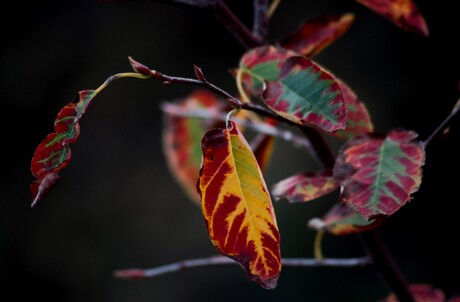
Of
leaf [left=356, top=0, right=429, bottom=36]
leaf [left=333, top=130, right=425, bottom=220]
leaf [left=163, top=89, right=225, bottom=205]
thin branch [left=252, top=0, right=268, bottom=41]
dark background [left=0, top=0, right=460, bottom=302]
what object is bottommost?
dark background [left=0, top=0, right=460, bottom=302]

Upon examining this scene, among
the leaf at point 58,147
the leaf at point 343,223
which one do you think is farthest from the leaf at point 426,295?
the leaf at point 58,147

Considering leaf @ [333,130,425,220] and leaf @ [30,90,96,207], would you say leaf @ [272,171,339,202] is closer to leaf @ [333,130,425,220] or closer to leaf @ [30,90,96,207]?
leaf @ [333,130,425,220]

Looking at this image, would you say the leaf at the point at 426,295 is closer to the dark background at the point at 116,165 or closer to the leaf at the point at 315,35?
the leaf at the point at 315,35

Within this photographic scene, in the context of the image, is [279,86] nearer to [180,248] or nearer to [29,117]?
[180,248]

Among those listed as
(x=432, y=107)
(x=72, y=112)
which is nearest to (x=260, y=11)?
(x=72, y=112)

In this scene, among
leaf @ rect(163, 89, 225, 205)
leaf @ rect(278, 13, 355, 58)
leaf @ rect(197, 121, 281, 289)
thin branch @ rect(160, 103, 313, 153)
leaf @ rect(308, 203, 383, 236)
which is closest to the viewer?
leaf @ rect(197, 121, 281, 289)

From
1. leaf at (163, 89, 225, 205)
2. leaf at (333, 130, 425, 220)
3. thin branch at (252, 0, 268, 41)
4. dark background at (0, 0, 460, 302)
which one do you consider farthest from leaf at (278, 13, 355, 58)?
dark background at (0, 0, 460, 302)
